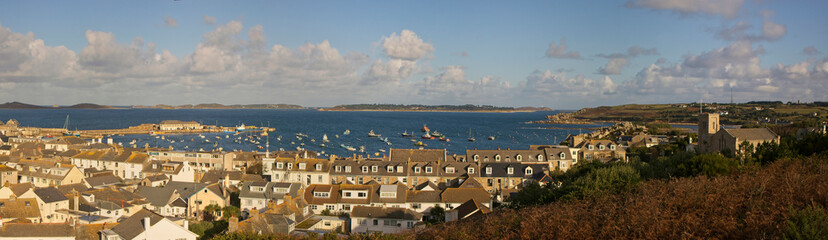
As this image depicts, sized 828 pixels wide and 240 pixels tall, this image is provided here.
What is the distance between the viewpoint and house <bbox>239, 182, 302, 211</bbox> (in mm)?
35938

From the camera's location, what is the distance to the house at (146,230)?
81.6ft

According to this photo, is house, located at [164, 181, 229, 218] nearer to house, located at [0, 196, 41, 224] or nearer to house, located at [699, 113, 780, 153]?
house, located at [0, 196, 41, 224]

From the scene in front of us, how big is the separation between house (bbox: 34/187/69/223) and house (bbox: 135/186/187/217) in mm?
4809

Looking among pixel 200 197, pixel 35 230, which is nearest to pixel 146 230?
pixel 35 230

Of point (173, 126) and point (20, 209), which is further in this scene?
point (173, 126)

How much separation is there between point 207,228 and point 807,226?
2884cm

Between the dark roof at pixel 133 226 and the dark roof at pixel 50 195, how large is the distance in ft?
37.2

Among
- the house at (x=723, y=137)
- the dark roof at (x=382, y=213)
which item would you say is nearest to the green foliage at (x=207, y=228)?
the dark roof at (x=382, y=213)

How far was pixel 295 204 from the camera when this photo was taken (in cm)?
3069

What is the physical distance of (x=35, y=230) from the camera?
24.8 meters

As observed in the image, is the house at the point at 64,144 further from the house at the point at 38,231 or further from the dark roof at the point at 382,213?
the dark roof at the point at 382,213

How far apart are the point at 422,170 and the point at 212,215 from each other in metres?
16.8

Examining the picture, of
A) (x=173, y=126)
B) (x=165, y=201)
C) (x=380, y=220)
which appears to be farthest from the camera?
(x=173, y=126)

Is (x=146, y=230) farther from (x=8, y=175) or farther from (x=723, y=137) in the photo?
(x=723, y=137)
